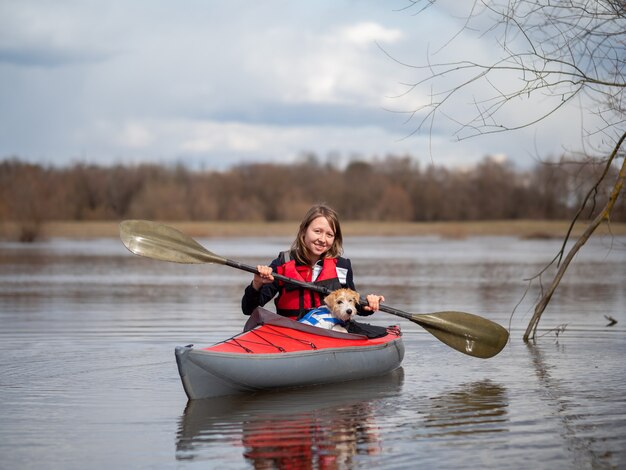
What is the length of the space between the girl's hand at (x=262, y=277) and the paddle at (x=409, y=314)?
2.23ft

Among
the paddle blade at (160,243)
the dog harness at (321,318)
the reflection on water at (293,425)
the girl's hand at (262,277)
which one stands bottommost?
the reflection on water at (293,425)

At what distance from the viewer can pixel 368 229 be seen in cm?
4625

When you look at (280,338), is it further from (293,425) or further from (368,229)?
(368,229)

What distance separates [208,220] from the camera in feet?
163

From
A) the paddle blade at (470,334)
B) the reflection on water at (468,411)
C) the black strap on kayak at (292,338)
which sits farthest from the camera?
the paddle blade at (470,334)

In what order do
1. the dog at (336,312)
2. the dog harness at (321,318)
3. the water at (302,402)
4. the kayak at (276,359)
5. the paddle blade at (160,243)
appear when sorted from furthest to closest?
the paddle blade at (160,243) → the dog harness at (321,318) → the dog at (336,312) → the kayak at (276,359) → the water at (302,402)

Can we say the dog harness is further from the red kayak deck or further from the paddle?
the paddle

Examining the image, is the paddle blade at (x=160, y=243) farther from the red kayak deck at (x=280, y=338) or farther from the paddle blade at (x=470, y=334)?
the paddle blade at (x=470, y=334)

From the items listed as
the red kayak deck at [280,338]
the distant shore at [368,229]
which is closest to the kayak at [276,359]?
the red kayak deck at [280,338]

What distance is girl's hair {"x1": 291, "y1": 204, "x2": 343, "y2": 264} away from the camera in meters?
7.48

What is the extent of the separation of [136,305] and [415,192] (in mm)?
45886

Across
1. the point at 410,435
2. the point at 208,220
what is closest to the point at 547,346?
the point at 410,435

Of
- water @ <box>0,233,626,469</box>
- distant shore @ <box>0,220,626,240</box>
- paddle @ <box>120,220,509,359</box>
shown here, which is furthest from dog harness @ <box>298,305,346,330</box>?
distant shore @ <box>0,220,626,240</box>

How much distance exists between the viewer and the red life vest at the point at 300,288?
295 inches
